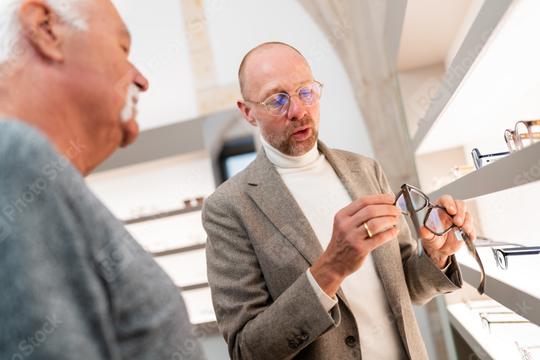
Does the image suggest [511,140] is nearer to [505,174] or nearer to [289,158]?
[505,174]

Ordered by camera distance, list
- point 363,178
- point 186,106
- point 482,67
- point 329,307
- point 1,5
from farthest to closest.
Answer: point 186,106 < point 363,178 < point 482,67 < point 329,307 < point 1,5

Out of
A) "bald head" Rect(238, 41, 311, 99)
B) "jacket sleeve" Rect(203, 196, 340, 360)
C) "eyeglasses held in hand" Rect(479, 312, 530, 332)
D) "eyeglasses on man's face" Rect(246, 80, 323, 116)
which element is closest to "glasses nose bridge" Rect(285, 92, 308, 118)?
"eyeglasses on man's face" Rect(246, 80, 323, 116)

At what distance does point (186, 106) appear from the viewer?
4.30m

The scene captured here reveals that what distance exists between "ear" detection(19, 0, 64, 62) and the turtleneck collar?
106 cm

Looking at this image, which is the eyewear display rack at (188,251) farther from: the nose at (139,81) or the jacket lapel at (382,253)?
the nose at (139,81)

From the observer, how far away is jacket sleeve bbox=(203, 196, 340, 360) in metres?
1.17

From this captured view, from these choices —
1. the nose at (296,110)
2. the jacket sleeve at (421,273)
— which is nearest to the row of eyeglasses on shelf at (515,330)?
the jacket sleeve at (421,273)

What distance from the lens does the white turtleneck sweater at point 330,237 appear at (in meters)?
1.29

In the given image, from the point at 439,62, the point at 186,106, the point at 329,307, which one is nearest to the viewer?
the point at 329,307

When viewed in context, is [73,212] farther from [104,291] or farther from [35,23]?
[35,23]

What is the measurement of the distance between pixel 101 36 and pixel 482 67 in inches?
40.9

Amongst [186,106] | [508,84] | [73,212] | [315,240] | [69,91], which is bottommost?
[315,240]

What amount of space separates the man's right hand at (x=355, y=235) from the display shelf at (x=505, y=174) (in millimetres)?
203

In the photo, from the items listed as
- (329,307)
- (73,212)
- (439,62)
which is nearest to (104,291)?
(73,212)
